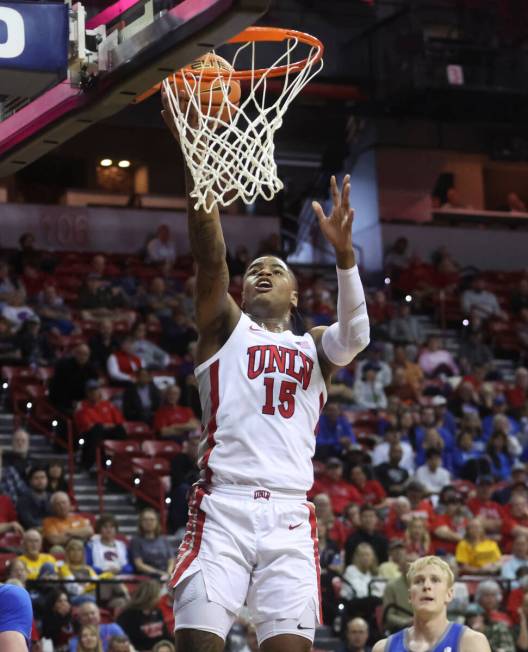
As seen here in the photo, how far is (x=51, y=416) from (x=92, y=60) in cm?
996

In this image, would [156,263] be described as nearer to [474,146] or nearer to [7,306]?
[7,306]

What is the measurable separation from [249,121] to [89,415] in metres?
9.17

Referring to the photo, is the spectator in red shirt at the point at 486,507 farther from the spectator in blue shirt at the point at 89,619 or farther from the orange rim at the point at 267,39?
the orange rim at the point at 267,39

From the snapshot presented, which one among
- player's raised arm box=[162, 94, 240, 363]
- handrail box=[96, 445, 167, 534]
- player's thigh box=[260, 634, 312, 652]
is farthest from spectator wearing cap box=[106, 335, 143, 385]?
player's thigh box=[260, 634, 312, 652]

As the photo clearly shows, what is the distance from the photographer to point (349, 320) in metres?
5.43

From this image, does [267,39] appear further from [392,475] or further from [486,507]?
[486,507]

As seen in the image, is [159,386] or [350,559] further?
[159,386]

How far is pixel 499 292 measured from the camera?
22.7 m

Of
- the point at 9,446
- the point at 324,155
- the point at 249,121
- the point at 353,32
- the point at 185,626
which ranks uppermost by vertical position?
the point at 353,32

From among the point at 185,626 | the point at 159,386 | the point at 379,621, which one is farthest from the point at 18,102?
the point at 159,386

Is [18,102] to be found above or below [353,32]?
below

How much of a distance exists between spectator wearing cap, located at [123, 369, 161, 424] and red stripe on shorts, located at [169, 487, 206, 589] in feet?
32.5

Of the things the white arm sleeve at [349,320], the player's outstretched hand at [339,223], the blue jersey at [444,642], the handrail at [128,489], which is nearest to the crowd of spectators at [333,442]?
the handrail at [128,489]

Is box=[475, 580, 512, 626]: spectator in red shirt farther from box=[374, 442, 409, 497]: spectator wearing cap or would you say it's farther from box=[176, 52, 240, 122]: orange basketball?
box=[176, 52, 240, 122]: orange basketball
